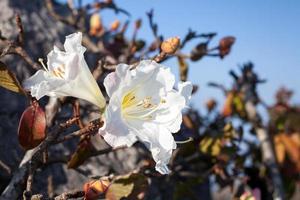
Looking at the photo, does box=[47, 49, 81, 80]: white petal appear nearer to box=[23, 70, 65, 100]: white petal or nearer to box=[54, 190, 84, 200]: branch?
box=[23, 70, 65, 100]: white petal

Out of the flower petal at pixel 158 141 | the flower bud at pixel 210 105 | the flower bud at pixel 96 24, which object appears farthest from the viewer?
the flower bud at pixel 210 105

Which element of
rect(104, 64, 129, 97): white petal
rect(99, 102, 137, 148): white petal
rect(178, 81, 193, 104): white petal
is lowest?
rect(178, 81, 193, 104): white petal

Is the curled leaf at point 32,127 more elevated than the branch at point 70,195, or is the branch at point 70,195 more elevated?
the curled leaf at point 32,127

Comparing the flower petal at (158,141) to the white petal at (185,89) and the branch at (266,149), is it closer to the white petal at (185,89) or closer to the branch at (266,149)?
the white petal at (185,89)

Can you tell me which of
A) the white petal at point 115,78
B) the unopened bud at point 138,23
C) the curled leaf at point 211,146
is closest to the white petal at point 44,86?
the white petal at point 115,78

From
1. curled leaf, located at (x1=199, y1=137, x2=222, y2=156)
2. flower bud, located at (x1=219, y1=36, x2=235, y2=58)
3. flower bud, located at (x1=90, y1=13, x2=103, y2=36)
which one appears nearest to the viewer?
flower bud, located at (x1=219, y1=36, x2=235, y2=58)

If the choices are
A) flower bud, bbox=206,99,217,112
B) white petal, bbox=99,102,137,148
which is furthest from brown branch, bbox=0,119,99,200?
flower bud, bbox=206,99,217,112
